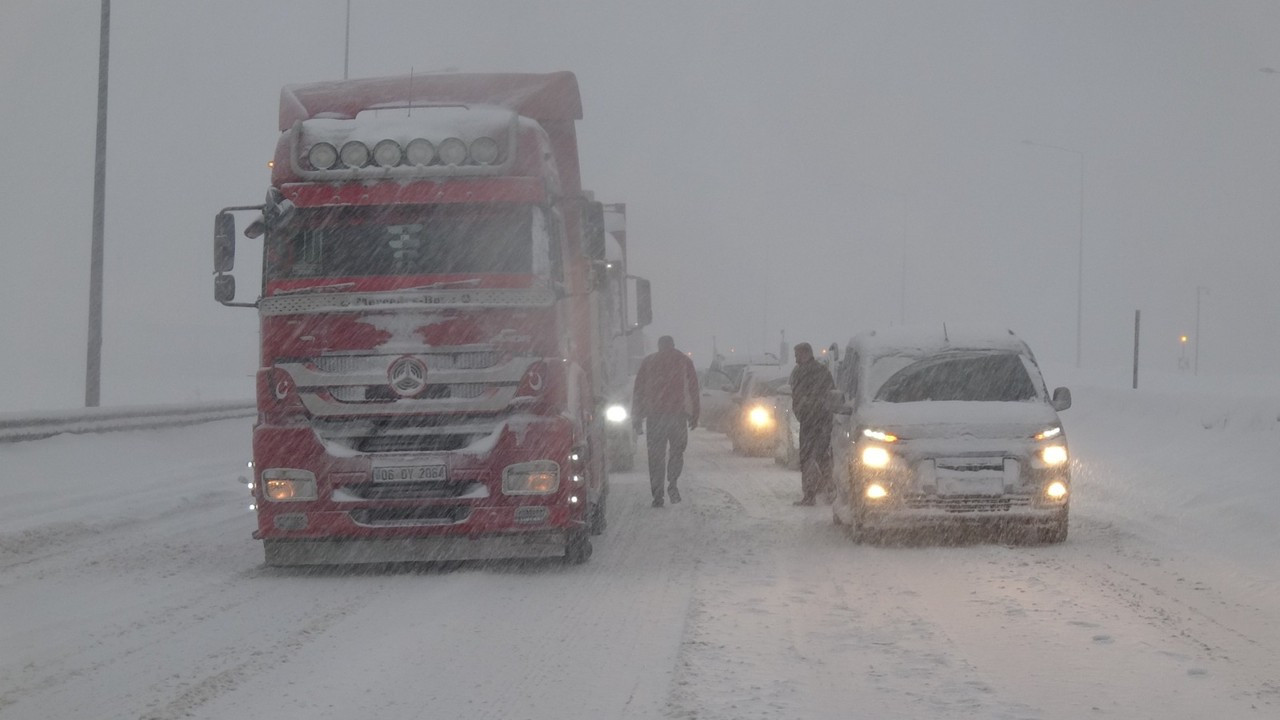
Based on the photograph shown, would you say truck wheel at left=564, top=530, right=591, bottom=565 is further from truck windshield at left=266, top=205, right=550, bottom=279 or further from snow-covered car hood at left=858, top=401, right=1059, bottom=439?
snow-covered car hood at left=858, top=401, right=1059, bottom=439

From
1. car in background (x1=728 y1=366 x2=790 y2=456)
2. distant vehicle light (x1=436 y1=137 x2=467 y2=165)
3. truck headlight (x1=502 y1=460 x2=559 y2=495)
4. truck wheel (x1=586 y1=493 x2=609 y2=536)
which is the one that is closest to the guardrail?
truck wheel (x1=586 y1=493 x2=609 y2=536)

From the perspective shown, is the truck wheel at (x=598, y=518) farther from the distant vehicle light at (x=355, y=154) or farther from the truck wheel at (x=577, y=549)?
the distant vehicle light at (x=355, y=154)

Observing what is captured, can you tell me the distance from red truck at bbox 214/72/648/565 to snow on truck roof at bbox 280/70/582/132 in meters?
1.51

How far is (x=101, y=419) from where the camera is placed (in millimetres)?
21797

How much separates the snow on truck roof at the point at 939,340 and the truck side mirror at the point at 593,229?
10.3 feet

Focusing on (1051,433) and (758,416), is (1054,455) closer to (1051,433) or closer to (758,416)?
(1051,433)

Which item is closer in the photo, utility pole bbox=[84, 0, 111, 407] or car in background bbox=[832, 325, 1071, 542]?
car in background bbox=[832, 325, 1071, 542]

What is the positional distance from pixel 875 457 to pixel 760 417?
12.9m

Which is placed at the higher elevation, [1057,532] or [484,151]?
[484,151]

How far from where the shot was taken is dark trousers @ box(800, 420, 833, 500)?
16.1 meters

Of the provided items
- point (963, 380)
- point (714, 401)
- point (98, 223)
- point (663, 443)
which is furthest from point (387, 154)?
point (714, 401)

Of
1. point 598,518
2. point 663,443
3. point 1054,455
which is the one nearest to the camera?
point 1054,455

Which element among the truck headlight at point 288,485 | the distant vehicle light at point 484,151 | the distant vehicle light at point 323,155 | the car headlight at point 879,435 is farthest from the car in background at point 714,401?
the truck headlight at point 288,485

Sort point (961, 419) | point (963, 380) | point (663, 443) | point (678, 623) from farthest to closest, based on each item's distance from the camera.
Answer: point (663, 443), point (963, 380), point (961, 419), point (678, 623)
